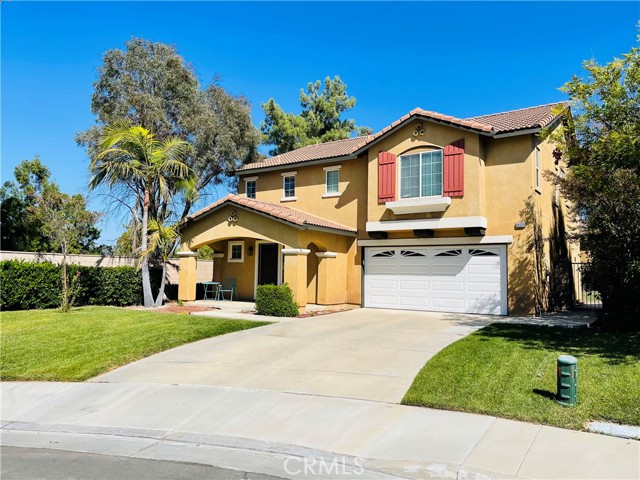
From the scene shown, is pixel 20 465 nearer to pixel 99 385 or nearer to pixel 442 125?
pixel 99 385

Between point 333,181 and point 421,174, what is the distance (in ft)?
14.4

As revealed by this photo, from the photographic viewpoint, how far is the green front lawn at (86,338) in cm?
962

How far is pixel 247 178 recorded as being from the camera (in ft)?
75.1

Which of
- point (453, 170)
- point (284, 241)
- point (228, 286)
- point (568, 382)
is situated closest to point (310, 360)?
point (568, 382)

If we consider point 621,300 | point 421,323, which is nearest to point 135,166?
point 421,323

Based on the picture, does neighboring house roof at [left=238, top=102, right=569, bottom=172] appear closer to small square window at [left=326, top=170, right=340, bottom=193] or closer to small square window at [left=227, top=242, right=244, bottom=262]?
small square window at [left=326, top=170, right=340, bottom=193]

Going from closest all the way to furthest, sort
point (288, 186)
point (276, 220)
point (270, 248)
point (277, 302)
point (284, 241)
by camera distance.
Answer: point (277, 302), point (284, 241), point (276, 220), point (270, 248), point (288, 186)

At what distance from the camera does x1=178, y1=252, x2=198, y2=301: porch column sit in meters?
18.7

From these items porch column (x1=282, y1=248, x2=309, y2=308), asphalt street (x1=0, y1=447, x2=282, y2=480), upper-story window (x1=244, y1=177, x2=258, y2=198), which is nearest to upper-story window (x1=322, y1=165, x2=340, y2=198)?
upper-story window (x1=244, y1=177, x2=258, y2=198)

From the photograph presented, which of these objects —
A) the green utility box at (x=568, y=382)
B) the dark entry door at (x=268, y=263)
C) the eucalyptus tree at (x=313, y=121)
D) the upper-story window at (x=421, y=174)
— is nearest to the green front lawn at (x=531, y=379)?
the green utility box at (x=568, y=382)

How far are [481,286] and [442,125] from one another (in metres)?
5.83

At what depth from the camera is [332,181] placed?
20125 mm

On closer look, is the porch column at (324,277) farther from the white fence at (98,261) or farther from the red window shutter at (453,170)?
the white fence at (98,261)

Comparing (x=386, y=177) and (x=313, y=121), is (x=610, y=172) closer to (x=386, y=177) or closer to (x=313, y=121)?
(x=386, y=177)
